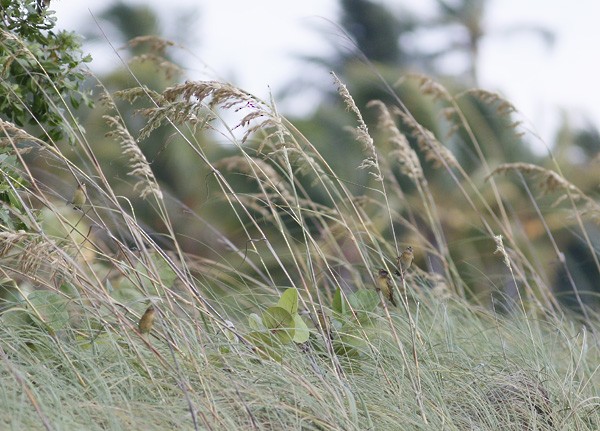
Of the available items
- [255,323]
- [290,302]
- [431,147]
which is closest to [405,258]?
[290,302]

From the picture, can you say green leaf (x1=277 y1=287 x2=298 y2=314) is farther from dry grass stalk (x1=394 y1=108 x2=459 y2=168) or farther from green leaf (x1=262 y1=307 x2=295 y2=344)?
dry grass stalk (x1=394 y1=108 x2=459 y2=168)

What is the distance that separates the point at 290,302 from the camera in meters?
2.90

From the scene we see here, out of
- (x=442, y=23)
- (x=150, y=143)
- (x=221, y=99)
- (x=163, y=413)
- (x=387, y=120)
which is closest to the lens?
(x=163, y=413)

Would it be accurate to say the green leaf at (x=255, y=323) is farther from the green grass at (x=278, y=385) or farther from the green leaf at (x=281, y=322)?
the green grass at (x=278, y=385)

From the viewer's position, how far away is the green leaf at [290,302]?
2.88m

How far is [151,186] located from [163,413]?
811mm

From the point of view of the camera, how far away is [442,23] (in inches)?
971

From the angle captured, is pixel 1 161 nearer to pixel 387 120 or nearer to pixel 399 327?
pixel 399 327

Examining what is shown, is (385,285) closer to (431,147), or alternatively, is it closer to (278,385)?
(278,385)

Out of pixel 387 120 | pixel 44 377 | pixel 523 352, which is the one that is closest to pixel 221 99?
pixel 44 377

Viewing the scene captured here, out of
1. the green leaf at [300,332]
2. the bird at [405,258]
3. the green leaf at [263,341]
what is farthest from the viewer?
the green leaf at [300,332]

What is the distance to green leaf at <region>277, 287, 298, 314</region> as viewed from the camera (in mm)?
2877

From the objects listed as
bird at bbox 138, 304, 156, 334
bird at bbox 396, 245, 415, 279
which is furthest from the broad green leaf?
bird at bbox 138, 304, 156, 334

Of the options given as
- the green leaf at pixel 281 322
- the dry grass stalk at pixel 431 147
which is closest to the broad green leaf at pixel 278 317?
the green leaf at pixel 281 322
